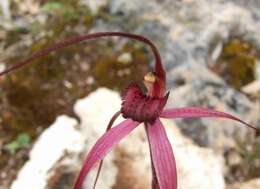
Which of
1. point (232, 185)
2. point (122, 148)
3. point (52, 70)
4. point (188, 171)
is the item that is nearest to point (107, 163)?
point (122, 148)

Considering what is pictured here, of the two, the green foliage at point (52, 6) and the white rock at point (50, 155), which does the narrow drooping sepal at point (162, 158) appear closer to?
the white rock at point (50, 155)

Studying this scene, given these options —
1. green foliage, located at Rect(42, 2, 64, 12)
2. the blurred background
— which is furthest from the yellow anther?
green foliage, located at Rect(42, 2, 64, 12)

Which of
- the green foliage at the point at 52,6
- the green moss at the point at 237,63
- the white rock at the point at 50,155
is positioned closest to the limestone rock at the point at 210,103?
the green moss at the point at 237,63

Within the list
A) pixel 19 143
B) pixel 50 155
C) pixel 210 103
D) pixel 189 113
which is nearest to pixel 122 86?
pixel 210 103

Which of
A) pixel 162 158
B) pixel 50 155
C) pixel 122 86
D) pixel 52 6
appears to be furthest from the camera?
pixel 52 6

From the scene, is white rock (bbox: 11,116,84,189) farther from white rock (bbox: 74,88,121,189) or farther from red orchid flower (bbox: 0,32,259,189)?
red orchid flower (bbox: 0,32,259,189)

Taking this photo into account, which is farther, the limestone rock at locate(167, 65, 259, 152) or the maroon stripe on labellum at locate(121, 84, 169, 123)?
the limestone rock at locate(167, 65, 259, 152)

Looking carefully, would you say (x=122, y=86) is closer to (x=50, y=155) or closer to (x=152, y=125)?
(x=50, y=155)
